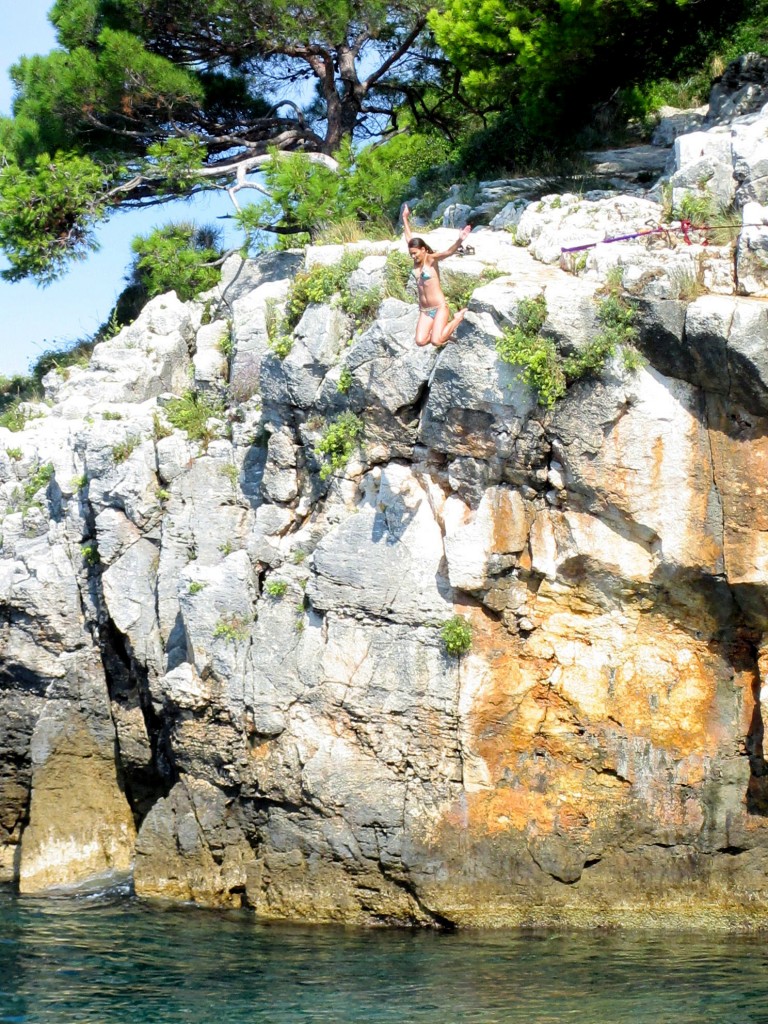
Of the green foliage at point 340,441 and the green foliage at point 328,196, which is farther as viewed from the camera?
the green foliage at point 328,196

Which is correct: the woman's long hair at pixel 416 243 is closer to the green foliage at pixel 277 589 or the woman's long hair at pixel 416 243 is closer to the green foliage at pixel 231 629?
the green foliage at pixel 277 589

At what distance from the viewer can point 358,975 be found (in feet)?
38.3

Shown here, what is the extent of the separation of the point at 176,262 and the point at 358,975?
12.9 metres

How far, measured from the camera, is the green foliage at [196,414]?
16438 millimetres

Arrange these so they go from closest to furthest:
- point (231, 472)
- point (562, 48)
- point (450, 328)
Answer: point (450, 328) < point (231, 472) < point (562, 48)

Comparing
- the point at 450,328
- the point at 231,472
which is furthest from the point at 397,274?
the point at 231,472

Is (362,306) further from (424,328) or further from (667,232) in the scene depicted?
(667,232)

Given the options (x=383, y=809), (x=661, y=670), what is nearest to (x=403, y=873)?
(x=383, y=809)

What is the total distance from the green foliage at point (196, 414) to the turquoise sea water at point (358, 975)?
6.36 m

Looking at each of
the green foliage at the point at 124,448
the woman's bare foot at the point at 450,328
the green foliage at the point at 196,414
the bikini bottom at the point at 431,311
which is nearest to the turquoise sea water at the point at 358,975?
the green foliage at the point at 124,448

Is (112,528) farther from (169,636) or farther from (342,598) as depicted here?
(342,598)

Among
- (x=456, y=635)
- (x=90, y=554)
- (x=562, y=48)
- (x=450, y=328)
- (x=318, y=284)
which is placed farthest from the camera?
(x=562, y=48)

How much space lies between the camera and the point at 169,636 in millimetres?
15688

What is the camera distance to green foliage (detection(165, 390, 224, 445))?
53.9ft
